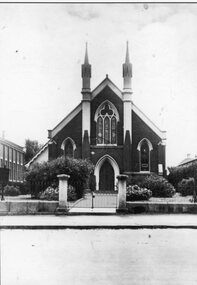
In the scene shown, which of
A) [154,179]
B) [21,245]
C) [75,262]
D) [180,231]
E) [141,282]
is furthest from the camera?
[154,179]

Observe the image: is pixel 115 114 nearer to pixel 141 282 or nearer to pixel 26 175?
pixel 26 175

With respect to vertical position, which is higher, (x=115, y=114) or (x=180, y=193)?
(x=115, y=114)

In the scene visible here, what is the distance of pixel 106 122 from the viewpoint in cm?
3681

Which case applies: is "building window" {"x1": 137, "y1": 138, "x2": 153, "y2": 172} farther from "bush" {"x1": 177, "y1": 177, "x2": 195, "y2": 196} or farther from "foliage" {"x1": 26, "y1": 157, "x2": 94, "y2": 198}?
"foliage" {"x1": 26, "y1": 157, "x2": 94, "y2": 198}

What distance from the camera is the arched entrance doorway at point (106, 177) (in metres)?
36.2

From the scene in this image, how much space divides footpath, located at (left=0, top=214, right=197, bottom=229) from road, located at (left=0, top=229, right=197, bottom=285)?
1.38 metres

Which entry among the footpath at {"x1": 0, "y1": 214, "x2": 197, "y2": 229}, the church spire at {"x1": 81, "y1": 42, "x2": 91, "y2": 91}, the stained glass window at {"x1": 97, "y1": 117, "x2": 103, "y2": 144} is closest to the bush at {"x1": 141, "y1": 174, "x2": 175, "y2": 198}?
the stained glass window at {"x1": 97, "y1": 117, "x2": 103, "y2": 144}

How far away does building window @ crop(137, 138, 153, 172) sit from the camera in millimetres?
36344

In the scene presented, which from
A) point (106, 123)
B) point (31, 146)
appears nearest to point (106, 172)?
point (106, 123)

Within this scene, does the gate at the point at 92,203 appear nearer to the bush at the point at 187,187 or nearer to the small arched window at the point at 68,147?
the bush at the point at 187,187

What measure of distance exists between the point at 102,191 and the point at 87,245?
81.5ft

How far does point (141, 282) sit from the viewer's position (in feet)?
22.5

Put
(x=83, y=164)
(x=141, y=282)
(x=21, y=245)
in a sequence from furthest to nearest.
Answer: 1. (x=83, y=164)
2. (x=21, y=245)
3. (x=141, y=282)

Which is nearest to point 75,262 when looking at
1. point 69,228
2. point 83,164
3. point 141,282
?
point 141,282
